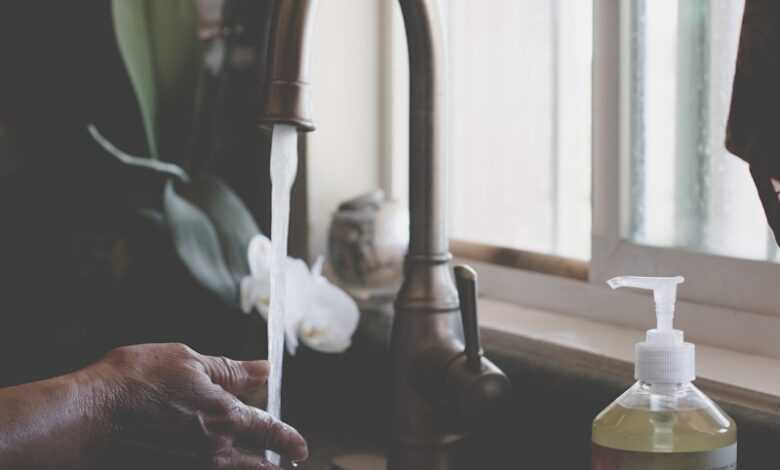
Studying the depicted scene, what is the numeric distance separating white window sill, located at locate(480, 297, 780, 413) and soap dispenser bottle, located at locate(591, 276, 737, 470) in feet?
0.38

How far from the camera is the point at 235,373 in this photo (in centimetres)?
86

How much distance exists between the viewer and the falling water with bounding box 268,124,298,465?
77 centimetres

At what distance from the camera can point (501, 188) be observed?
3.89 ft

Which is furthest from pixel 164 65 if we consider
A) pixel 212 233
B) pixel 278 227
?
pixel 278 227

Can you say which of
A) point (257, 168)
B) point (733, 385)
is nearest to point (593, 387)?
point (733, 385)

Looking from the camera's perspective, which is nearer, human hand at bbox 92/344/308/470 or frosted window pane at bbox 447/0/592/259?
human hand at bbox 92/344/308/470

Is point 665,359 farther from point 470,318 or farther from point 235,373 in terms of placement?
point 235,373

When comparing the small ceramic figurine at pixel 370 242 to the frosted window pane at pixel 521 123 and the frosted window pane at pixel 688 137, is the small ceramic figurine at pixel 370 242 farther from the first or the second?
the frosted window pane at pixel 688 137

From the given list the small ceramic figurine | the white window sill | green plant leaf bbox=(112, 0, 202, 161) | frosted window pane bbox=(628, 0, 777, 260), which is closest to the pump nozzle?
the white window sill

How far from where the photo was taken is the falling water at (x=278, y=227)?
30.4 inches

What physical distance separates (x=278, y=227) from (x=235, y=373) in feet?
0.43

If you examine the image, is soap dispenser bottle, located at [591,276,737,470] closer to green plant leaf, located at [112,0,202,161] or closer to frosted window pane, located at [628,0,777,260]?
frosted window pane, located at [628,0,777,260]

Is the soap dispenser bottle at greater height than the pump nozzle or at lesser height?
lesser

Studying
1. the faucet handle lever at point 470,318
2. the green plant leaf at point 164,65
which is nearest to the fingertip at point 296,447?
the faucet handle lever at point 470,318
